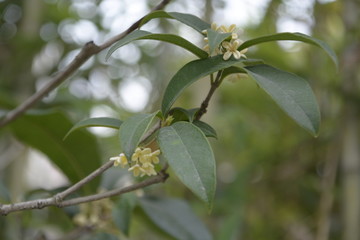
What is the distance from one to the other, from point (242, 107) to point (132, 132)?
46.5 inches

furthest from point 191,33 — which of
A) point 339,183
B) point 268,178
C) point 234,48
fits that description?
point 234,48

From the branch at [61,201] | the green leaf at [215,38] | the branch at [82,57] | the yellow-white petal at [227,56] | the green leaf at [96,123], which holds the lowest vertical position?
the branch at [61,201]

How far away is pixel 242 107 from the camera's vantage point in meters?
1.59

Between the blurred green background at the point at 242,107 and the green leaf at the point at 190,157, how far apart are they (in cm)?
54

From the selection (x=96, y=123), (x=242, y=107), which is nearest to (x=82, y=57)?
(x=96, y=123)

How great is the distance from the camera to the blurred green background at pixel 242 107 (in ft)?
3.89

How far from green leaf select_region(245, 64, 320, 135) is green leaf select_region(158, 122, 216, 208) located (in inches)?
3.1

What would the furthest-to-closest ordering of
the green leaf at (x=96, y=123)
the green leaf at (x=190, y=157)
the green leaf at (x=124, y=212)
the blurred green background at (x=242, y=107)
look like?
the blurred green background at (x=242, y=107), the green leaf at (x=124, y=212), the green leaf at (x=96, y=123), the green leaf at (x=190, y=157)

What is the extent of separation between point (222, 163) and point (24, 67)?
671mm

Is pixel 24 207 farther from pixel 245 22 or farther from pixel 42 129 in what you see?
pixel 245 22

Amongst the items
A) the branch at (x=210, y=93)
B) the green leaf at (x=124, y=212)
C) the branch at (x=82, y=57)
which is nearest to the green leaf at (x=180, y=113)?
the branch at (x=210, y=93)

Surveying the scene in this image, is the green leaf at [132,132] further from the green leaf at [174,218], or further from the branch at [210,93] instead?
the green leaf at [174,218]

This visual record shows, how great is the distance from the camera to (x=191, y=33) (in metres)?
1.54

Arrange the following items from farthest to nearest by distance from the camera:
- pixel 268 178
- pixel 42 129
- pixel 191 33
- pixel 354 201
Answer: pixel 191 33, pixel 268 178, pixel 354 201, pixel 42 129
